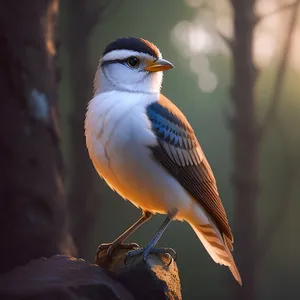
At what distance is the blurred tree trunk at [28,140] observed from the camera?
6.77ft

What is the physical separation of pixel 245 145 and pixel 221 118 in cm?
20

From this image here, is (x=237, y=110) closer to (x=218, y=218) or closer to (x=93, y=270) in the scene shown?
(x=218, y=218)

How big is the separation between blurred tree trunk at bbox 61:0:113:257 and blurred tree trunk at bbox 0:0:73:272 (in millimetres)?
609

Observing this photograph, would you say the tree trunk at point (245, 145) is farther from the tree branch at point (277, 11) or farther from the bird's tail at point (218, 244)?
the bird's tail at point (218, 244)

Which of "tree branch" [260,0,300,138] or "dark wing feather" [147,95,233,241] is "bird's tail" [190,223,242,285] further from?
"tree branch" [260,0,300,138]

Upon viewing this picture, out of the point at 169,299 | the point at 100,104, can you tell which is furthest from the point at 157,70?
the point at 169,299

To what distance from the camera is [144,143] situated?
1.55m

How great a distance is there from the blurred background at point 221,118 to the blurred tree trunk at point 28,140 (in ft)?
1.89

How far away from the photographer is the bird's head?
1.65 m

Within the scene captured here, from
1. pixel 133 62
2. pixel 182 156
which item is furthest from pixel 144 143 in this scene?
pixel 133 62

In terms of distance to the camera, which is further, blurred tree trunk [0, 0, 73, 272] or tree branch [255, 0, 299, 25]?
tree branch [255, 0, 299, 25]

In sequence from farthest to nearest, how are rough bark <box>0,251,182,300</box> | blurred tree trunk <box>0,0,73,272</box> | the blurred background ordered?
1. the blurred background
2. blurred tree trunk <box>0,0,73,272</box>
3. rough bark <box>0,251,182,300</box>

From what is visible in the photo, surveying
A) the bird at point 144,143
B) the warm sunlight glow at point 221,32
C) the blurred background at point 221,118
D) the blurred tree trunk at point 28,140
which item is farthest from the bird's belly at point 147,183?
the warm sunlight glow at point 221,32

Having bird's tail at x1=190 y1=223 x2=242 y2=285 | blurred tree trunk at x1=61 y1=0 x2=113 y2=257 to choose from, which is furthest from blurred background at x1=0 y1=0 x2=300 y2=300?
bird's tail at x1=190 y1=223 x2=242 y2=285
